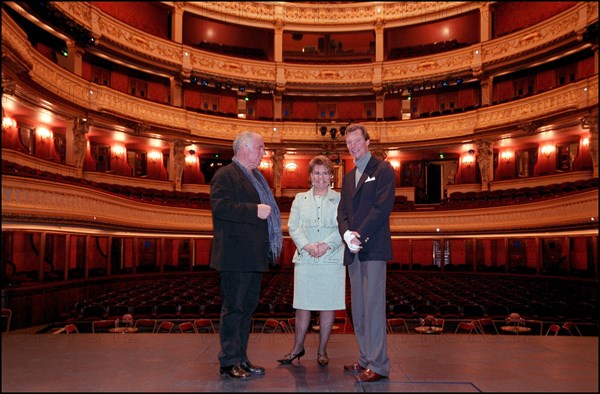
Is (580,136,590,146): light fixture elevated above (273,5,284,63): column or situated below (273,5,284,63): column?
below

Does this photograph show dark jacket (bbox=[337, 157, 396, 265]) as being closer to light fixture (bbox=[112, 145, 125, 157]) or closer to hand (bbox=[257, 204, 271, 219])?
hand (bbox=[257, 204, 271, 219])

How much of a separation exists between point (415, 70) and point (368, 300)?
72.4 feet

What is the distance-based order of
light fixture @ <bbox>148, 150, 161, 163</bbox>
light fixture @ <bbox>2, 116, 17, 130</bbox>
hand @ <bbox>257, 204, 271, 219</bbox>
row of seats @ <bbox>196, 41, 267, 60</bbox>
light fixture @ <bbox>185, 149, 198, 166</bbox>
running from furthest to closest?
row of seats @ <bbox>196, 41, 267, 60</bbox> → light fixture @ <bbox>185, 149, 198, 166</bbox> → light fixture @ <bbox>148, 150, 161, 163</bbox> → light fixture @ <bbox>2, 116, 17, 130</bbox> → hand @ <bbox>257, 204, 271, 219</bbox>

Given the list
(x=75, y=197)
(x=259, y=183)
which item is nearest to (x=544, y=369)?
(x=259, y=183)

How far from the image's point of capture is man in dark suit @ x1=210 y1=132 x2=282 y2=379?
349 cm

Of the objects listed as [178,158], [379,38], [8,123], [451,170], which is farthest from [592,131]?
[8,123]

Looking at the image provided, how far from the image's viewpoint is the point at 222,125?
2389cm

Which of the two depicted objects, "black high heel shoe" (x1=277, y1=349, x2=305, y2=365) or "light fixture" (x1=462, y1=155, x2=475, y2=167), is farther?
"light fixture" (x1=462, y1=155, x2=475, y2=167)

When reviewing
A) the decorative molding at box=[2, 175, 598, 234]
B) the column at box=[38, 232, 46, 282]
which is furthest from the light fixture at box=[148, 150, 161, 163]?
the column at box=[38, 232, 46, 282]

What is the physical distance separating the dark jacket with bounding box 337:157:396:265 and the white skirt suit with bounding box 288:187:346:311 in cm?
26

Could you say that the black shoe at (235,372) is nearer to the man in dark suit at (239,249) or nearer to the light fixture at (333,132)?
the man in dark suit at (239,249)

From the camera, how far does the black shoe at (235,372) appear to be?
11.0 ft

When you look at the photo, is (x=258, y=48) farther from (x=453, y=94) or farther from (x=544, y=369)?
(x=544, y=369)

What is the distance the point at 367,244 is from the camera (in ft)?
11.8
